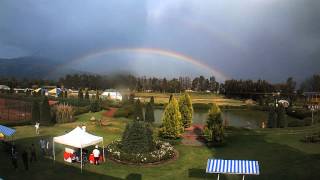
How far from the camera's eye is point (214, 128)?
36594 mm

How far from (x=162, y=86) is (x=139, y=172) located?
6109 inches

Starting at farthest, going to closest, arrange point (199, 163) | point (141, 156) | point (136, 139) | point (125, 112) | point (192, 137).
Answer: point (125, 112)
point (192, 137)
point (199, 163)
point (136, 139)
point (141, 156)

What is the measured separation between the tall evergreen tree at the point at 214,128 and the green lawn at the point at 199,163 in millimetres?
1193

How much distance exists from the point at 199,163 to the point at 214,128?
761 centimetres

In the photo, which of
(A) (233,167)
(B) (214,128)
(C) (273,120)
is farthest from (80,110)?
(A) (233,167)

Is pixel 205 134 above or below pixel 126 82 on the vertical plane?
below

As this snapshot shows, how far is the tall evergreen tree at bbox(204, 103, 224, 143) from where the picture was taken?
120ft

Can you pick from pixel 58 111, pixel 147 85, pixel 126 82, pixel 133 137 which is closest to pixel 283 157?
pixel 133 137

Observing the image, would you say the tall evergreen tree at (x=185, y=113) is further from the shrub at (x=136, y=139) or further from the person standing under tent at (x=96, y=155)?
the person standing under tent at (x=96, y=155)

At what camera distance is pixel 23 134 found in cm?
3953

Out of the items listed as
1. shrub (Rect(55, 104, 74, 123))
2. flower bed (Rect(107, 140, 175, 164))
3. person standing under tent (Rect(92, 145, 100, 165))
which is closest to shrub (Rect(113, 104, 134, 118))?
shrub (Rect(55, 104, 74, 123))

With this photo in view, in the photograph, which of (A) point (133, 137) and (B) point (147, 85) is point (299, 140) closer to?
(A) point (133, 137)

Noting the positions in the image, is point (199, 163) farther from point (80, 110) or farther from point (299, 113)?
point (299, 113)

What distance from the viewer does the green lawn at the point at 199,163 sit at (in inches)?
1005
